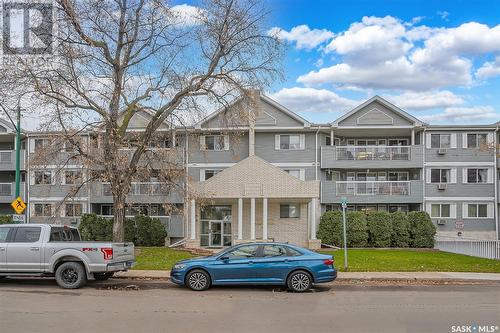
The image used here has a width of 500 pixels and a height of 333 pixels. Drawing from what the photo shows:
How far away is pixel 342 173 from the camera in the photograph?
121ft

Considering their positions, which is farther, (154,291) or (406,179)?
(406,179)

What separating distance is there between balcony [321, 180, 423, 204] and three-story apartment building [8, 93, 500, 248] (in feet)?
0.22

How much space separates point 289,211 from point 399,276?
1734 centimetres

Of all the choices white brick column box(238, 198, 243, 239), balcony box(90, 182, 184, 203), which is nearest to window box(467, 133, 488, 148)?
white brick column box(238, 198, 243, 239)

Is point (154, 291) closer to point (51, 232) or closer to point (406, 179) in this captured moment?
point (51, 232)

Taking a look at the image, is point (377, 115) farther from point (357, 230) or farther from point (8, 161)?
point (8, 161)

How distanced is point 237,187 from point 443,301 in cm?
1973

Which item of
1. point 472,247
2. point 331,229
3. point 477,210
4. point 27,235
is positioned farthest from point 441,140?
point 27,235

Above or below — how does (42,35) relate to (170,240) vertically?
above

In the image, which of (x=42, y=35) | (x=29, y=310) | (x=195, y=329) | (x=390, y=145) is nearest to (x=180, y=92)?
(x=42, y=35)

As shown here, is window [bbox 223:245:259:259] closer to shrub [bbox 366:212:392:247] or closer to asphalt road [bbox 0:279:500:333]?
asphalt road [bbox 0:279:500:333]

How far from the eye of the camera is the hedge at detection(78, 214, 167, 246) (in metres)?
32.2

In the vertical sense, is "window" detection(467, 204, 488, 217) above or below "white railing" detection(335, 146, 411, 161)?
below

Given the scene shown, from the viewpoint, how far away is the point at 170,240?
3428cm
